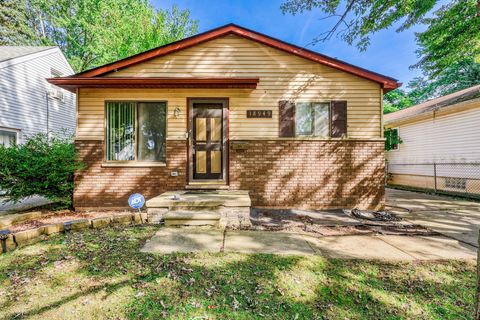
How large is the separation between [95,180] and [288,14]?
6759 millimetres

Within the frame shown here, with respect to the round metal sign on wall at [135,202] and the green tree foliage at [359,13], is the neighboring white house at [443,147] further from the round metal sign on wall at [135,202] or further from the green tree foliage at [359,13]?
the round metal sign on wall at [135,202]

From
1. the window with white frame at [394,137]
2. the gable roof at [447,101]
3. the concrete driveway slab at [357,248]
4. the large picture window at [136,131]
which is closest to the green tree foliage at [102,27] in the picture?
the large picture window at [136,131]

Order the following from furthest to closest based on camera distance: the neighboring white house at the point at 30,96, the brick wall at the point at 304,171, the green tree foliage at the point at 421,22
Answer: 1. the neighboring white house at the point at 30,96
2. the brick wall at the point at 304,171
3. the green tree foliage at the point at 421,22

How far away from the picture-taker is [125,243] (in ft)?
11.3

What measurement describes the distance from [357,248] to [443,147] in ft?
32.6

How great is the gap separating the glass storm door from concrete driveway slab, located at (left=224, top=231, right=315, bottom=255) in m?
2.79

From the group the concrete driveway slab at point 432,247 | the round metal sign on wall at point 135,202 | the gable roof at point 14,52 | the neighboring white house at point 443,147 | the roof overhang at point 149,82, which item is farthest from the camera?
the gable roof at point 14,52

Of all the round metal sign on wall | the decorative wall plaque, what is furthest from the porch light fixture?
the round metal sign on wall

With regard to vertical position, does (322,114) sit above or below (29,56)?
below

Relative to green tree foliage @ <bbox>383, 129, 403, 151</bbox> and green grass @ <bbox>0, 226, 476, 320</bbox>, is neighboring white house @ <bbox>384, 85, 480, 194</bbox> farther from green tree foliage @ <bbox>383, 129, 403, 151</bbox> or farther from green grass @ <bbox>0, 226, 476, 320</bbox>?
green grass @ <bbox>0, 226, 476, 320</bbox>

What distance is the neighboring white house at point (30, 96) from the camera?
9383 millimetres

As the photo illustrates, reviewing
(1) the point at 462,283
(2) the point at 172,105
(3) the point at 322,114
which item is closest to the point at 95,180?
(2) the point at 172,105

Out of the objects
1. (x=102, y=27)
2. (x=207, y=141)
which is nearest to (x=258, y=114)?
(x=207, y=141)

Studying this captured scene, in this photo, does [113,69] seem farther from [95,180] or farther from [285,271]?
[285,271]
